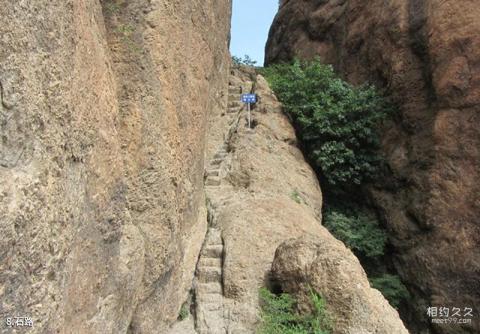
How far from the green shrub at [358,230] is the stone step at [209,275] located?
4215 millimetres

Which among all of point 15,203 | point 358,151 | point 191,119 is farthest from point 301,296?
point 358,151

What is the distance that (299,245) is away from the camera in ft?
20.5

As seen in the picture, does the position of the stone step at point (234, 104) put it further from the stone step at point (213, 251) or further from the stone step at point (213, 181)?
the stone step at point (213, 251)

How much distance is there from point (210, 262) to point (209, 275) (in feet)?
0.96

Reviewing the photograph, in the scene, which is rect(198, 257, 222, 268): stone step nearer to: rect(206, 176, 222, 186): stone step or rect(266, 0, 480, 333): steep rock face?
rect(206, 176, 222, 186): stone step

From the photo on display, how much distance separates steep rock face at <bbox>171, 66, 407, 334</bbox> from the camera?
233 inches

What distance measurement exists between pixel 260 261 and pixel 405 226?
15.6ft

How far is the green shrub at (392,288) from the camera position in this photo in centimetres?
924

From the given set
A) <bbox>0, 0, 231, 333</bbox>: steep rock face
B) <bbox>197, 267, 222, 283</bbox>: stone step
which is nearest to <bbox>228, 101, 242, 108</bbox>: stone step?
<bbox>0, 0, 231, 333</bbox>: steep rock face

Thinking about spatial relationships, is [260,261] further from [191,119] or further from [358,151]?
[358,151]

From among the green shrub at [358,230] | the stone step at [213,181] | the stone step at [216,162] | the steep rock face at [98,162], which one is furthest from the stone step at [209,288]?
the green shrub at [358,230]

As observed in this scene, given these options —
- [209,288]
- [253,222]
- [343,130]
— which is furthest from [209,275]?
[343,130]

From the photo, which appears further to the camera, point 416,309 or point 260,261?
point 416,309

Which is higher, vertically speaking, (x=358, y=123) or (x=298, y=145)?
(x=358, y=123)
